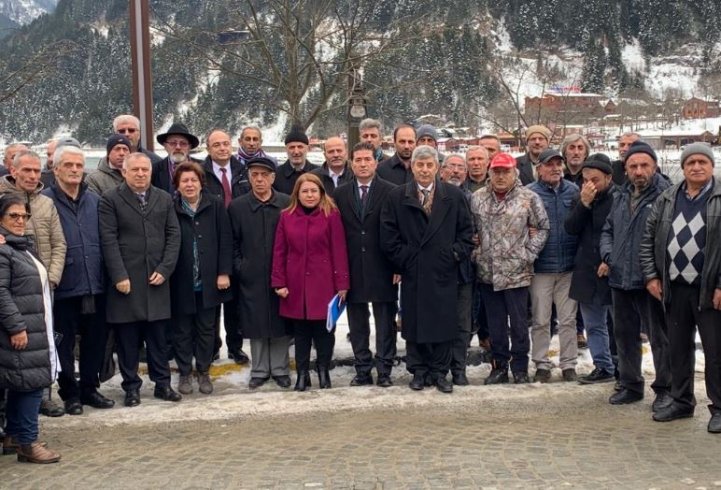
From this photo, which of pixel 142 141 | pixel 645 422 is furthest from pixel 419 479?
pixel 142 141

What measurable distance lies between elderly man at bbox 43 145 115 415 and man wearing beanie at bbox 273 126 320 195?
192 cm

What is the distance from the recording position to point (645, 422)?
5.93 meters

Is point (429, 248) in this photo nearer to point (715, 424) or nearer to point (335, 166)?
point (335, 166)

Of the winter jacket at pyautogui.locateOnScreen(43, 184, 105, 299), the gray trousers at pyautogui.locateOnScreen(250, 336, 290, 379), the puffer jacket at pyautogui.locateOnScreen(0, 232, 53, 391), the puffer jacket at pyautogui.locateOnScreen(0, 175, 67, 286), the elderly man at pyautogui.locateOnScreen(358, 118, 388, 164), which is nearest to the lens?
the puffer jacket at pyautogui.locateOnScreen(0, 232, 53, 391)

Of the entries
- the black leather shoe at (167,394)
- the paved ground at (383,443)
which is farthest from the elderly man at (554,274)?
the black leather shoe at (167,394)

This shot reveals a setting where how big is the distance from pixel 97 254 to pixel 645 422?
14.1 ft

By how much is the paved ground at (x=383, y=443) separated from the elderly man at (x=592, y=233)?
0.75m

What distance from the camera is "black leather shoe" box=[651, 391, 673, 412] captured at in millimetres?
6065

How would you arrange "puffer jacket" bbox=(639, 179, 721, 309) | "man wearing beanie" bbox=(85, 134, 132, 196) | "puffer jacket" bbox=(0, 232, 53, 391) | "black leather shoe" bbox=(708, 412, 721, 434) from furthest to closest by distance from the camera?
"man wearing beanie" bbox=(85, 134, 132, 196) < "black leather shoe" bbox=(708, 412, 721, 434) < "puffer jacket" bbox=(639, 179, 721, 309) < "puffer jacket" bbox=(0, 232, 53, 391)

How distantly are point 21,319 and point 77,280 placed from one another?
105 cm

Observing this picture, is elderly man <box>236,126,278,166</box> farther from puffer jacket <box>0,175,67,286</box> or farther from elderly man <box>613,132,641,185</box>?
elderly man <box>613,132,641,185</box>

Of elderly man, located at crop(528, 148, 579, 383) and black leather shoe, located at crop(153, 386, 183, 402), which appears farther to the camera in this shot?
elderly man, located at crop(528, 148, 579, 383)

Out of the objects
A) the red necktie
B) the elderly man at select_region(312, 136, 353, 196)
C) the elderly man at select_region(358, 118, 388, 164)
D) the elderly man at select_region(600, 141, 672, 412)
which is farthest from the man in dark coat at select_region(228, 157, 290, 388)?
the elderly man at select_region(600, 141, 672, 412)

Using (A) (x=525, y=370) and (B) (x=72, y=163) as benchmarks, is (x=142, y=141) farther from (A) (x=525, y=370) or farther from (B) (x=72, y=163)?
(A) (x=525, y=370)
